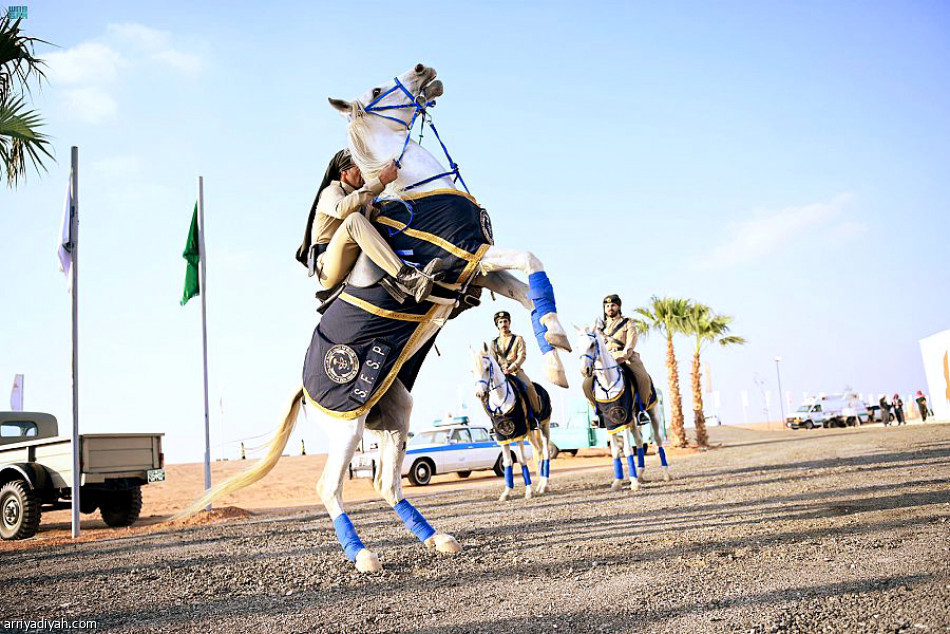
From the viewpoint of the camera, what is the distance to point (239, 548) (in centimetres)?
664

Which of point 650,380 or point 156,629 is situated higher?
point 650,380

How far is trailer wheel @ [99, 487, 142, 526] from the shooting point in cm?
1184

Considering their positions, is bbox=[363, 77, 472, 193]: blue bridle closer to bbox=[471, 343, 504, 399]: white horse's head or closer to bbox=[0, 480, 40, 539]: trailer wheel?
bbox=[471, 343, 504, 399]: white horse's head

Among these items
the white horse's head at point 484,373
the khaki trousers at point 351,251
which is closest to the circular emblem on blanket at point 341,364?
the khaki trousers at point 351,251

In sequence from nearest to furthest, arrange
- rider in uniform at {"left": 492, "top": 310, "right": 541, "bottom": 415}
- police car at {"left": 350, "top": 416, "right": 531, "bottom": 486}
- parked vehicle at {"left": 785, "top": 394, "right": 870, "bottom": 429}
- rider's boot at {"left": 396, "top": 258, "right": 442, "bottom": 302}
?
1. rider's boot at {"left": 396, "top": 258, "right": 442, "bottom": 302}
2. rider in uniform at {"left": 492, "top": 310, "right": 541, "bottom": 415}
3. police car at {"left": 350, "top": 416, "right": 531, "bottom": 486}
4. parked vehicle at {"left": 785, "top": 394, "right": 870, "bottom": 429}

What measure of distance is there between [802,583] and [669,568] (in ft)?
2.56

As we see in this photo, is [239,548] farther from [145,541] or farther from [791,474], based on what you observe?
[791,474]

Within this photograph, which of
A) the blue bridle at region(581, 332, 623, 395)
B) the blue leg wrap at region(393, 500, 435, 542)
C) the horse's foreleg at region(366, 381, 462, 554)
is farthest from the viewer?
the blue bridle at region(581, 332, 623, 395)

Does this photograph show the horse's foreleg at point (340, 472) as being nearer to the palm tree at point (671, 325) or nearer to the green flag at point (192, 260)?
the green flag at point (192, 260)

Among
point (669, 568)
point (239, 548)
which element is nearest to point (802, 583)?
point (669, 568)

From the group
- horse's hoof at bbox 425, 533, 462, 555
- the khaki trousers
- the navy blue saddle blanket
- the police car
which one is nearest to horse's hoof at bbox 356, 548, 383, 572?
horse's hoof at bbox 425, 533, 462, 555

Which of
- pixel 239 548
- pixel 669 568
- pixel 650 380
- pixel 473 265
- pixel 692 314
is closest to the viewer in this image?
pixel 669 568

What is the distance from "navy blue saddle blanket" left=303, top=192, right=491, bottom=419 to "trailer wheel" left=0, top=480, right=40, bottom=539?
25.0 ft

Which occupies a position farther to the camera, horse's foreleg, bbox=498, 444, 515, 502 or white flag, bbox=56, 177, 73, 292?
horse's foreleg, bbox=498, 444, 515, 502
